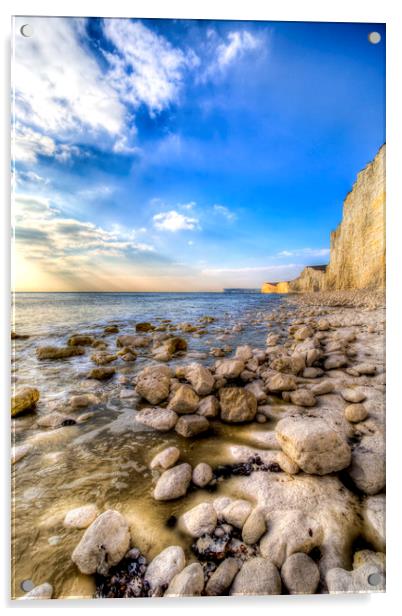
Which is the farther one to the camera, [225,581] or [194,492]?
[194,492]

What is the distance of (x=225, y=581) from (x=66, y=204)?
2336mm

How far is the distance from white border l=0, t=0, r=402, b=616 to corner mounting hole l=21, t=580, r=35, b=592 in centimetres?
25

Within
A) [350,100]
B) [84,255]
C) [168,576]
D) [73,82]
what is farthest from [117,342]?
→ [350,100]

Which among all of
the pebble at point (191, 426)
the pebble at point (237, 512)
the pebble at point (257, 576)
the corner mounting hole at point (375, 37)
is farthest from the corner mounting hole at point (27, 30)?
the pebble at point (257, 576)

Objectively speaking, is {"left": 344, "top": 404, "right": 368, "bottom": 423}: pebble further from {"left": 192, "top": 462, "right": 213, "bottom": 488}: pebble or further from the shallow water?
{"left": 192, "top": 462, "right": 213, "bottom": 488}: pebble

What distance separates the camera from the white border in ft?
5.42

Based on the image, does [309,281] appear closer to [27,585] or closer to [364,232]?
[364,232]

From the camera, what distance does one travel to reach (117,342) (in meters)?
2.17

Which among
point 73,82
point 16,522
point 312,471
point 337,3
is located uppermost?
point 337,3

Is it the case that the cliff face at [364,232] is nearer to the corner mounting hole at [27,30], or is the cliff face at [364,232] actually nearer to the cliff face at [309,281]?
the cliff face at [309,281]

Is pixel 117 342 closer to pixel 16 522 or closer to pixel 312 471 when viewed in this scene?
pixel 16 522

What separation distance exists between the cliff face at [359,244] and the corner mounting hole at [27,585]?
218 cm

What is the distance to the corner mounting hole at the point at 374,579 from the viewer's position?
1494mm

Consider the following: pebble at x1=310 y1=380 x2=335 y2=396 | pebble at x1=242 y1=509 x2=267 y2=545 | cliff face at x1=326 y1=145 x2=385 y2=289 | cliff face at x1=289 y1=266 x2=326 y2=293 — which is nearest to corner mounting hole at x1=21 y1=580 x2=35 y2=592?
pebble at x1=242 y1=509 x2=267 y2=545
